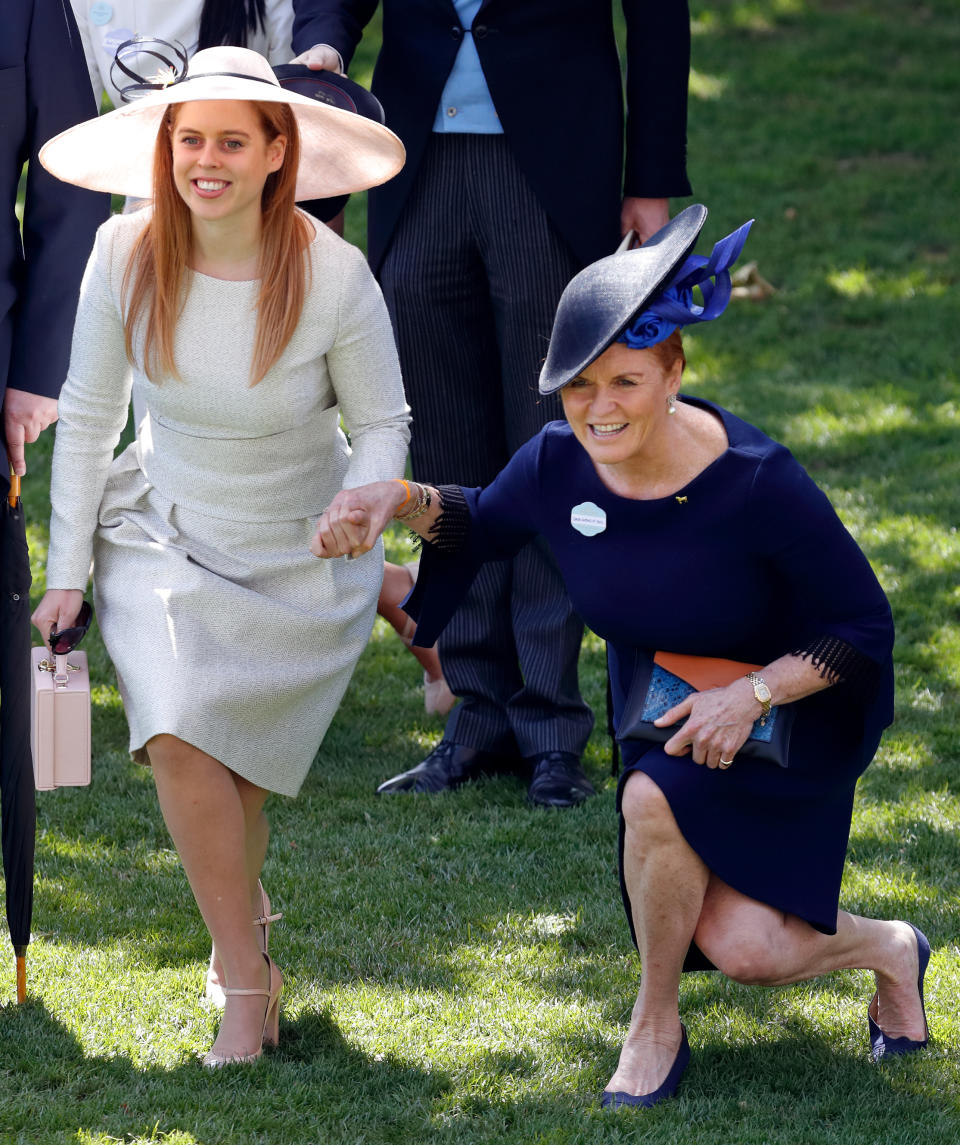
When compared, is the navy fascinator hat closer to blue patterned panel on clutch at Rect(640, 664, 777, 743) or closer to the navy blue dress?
the navy blue dress

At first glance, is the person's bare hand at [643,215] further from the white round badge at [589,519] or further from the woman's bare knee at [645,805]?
the woman's bare knee at [645,805]

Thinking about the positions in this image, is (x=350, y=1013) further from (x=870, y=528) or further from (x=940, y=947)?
(x=870, y=528)

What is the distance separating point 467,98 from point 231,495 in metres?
1.59

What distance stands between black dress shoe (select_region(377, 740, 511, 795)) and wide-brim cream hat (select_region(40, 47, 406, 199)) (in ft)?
5.87

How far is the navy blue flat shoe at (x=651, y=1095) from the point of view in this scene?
123 inches

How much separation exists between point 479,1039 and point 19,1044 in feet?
2.94

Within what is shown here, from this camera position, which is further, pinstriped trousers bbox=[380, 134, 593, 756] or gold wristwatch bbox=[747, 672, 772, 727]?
pinstriped trousers bbox=[380, 134, 593, 756]

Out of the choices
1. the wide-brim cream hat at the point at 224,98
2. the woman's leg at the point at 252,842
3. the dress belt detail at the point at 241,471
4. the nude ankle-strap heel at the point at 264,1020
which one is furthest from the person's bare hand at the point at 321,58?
the nude ankle-strap heel at the point at 264,1020

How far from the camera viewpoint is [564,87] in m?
4.39

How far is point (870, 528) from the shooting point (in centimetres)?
664

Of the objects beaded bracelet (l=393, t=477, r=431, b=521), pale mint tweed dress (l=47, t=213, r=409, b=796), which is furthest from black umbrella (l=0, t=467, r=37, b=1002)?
beaded bracelet (l=393, t=477, r=431, b=521)

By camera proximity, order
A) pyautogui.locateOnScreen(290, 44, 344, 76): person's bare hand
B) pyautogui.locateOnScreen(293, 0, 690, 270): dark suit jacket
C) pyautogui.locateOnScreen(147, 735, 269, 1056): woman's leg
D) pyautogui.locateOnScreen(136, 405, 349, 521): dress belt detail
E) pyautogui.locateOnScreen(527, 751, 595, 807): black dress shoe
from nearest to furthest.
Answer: pyautogui.locateOnScreen(147, 735, 269, 1056): woman's leg < pyautogui.locateOnScreen(136, 405, 349, 521): dress belt detail < pyautogui.locateOnScreen(290, 44, 344, 76): person's bare hand < pyautogui.locateOnScreen(293, 0, 690, 270): dark suit jacket < pyautogui.locateOnScreen(527, 751, 595, 807): black dress shoe

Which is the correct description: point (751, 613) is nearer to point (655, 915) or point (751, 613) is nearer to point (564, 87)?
point (655, 915)

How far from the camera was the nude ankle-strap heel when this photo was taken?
3.27 meters
